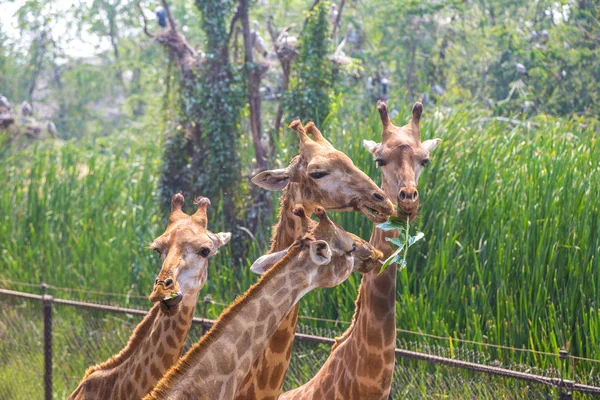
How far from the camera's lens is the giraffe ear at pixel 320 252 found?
334cm

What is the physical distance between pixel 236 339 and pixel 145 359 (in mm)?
1612

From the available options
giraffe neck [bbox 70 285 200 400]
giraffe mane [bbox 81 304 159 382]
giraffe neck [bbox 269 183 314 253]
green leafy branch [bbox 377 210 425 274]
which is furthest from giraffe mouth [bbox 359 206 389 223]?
giraffe mane [bbox 81 304 159 382]

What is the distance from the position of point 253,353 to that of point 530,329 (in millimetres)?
3901

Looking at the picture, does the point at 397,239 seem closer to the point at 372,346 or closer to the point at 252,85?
the point at 372,346

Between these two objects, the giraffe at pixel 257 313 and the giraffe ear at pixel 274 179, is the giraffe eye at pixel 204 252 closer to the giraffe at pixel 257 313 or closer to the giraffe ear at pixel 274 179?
the giraffe ear at pixel 274 179

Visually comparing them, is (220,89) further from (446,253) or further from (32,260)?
(446,253)

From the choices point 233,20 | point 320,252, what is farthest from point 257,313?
point 233,20

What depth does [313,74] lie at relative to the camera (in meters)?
10.6

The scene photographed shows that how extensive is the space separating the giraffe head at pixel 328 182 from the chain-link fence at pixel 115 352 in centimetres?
144

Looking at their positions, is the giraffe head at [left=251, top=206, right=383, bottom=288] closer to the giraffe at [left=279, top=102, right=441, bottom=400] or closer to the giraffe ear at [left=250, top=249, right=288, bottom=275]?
the giraffe ear at [left=250, top=249, right=288, bottom=275]

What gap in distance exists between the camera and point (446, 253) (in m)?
7.08

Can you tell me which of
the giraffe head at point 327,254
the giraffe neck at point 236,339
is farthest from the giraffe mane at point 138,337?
the giraffe neck at point 236,339

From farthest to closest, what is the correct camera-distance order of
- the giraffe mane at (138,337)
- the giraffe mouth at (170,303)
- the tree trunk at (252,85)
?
the tree trunk at (252,85) → the giraffe mane at (138,337) → the giraffe mouth at (170,303)

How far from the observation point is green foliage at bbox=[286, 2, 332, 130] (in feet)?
34.3
